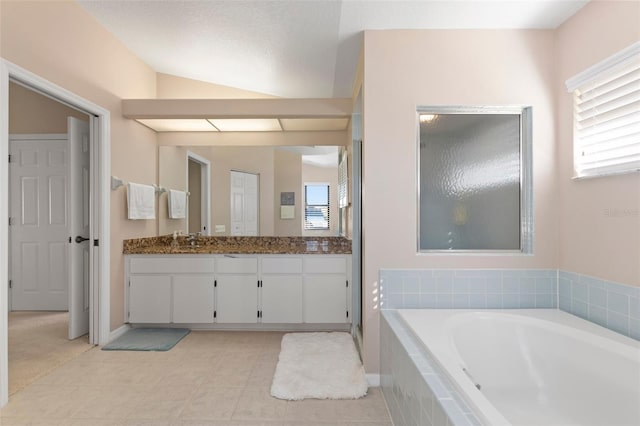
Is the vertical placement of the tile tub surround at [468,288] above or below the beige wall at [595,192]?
below

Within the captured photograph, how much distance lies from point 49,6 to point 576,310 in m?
3.87

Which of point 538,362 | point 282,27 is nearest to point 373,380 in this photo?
point 538,362

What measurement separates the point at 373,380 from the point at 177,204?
2622mm

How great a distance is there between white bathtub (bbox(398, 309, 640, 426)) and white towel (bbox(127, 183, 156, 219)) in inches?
98.3

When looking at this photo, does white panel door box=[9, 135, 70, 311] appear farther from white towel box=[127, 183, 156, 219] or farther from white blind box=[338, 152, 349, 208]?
white blind box=[338, 152, 349, 208]

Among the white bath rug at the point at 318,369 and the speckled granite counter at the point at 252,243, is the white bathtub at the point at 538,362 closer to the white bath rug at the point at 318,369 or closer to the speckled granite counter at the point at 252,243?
the white bath rug at the point at 318,369

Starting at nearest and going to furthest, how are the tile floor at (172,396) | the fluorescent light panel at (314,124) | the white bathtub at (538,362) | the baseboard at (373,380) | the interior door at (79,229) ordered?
the white bathtub at (538,362)
the tile floor at (172,396)
the baseboard at (373,380)
the interior door at (79,229)
the fluorescent light panel at (314,124)

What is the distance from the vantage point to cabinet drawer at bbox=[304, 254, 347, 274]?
10.0ft

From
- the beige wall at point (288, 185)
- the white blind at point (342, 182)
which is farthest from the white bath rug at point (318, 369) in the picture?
the white blind at point (342, 182)

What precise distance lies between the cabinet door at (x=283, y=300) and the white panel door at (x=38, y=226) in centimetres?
243

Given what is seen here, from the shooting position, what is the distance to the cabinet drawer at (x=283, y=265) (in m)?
3.06

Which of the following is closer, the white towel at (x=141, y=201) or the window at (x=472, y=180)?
the window at (x=472, y=180)

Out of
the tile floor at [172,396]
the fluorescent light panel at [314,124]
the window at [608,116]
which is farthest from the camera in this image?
the fluorescent light panel at [314,124]

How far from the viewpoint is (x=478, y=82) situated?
7.14ft
